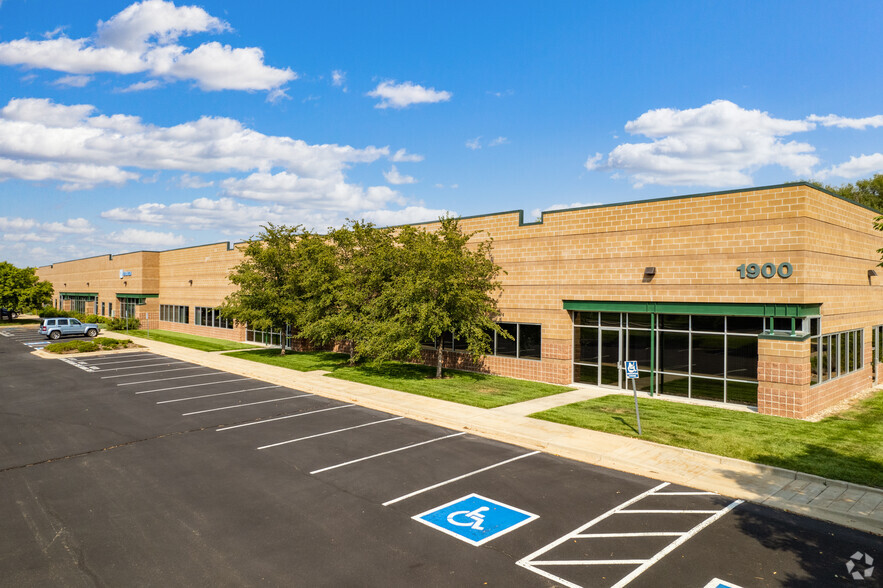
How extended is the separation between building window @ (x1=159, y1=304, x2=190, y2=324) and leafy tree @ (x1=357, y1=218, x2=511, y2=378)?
33.4 m

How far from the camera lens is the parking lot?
811 centimetres

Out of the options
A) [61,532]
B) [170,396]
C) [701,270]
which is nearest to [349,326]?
[170,396]

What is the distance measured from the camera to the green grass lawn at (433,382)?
67.5 ft

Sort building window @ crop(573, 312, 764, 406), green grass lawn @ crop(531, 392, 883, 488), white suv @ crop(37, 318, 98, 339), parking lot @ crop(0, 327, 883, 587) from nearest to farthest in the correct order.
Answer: parking lot @ crop(0, 327, 883, 587) < green grass lawn @ crop(531, 392, 883, 488) < building window @ crop(573, 312, 764, 406) < white suv @ crop(37, 318, 98, 339)

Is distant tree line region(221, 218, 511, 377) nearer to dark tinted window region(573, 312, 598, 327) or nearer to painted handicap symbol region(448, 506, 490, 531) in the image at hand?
dark tinted window region(573, 312, 598, 327)

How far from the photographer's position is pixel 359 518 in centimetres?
1000

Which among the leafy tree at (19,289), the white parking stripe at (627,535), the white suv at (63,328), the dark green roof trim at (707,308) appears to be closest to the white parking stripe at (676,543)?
the white parking stripe at (627,535)

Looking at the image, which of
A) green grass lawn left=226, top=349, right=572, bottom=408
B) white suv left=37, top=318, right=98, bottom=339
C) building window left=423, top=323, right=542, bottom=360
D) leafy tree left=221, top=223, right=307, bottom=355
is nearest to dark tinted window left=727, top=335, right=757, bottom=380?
green grass lawn left=226, top=349, right=572, bottom=408

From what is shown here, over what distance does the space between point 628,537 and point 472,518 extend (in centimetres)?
267

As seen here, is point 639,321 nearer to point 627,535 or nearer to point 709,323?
point 709,323

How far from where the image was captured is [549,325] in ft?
78.4

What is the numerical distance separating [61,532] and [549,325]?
1846cm

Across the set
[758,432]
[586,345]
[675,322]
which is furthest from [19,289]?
[758,432]

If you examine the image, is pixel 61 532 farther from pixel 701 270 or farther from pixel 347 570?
pixel 701 270
